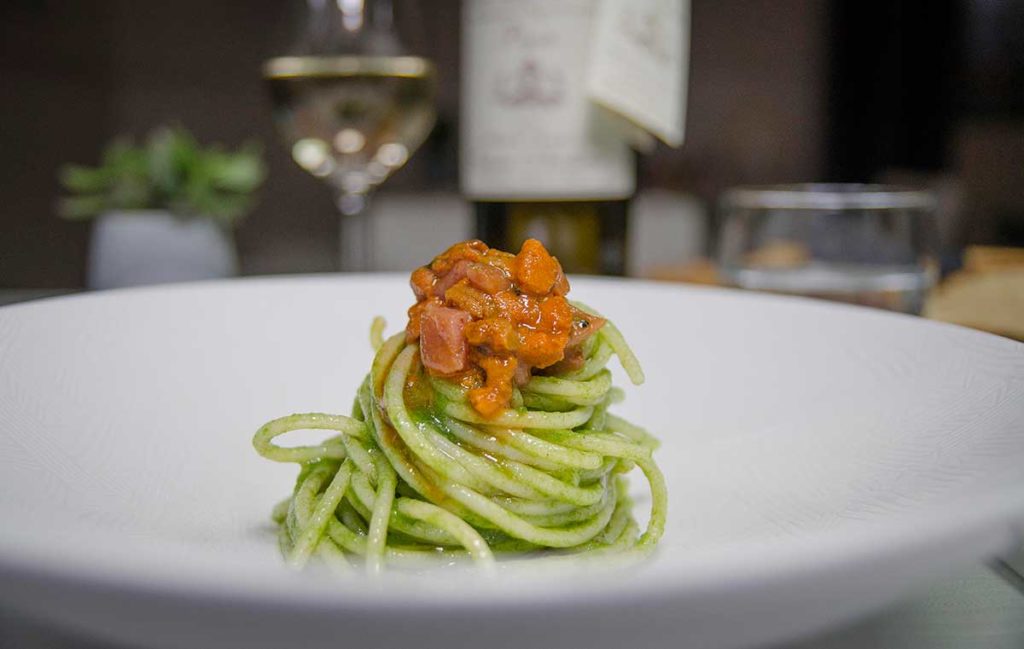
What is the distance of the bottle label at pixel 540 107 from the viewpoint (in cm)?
162

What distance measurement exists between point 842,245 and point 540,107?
625 millimetres

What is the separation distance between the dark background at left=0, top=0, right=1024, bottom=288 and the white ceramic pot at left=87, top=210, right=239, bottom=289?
2.21m

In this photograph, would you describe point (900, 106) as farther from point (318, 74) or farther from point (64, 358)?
point (64, 358)

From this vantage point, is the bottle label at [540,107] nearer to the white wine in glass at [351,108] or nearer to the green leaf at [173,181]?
the white wine in glass at [351,108]

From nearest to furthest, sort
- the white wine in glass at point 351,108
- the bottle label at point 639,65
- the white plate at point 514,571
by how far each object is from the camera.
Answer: the white plate at point 514,571 < the bottle label at point 639,65 < the white wine in glass at point 351,108

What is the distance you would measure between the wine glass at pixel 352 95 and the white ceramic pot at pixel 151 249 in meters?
0.31

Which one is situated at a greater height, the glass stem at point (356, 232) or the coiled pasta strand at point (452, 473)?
the glass stem at point (356, 232)

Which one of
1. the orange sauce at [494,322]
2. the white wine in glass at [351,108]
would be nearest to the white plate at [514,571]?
the orange sauce at [494,322]

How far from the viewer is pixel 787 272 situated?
181 centimetres

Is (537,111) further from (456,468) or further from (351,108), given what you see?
(456,468)

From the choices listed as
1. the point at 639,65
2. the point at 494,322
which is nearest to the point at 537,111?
the point at 639,65

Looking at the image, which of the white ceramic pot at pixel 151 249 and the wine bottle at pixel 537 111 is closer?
the wine bottle at pixel 537 111

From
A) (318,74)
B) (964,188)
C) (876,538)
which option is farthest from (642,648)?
(964,188)

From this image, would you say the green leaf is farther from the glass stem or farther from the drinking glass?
the drinking glass
